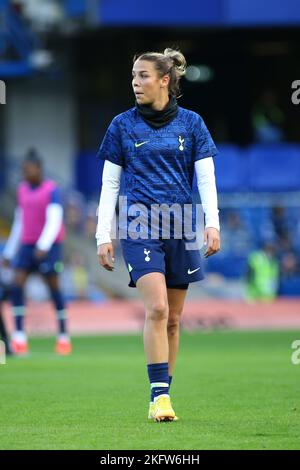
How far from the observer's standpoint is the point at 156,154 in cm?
888

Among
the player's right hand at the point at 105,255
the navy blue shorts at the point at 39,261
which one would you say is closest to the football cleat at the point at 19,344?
the navy blue shorts at the point at 39,261

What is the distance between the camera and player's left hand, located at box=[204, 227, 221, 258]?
345 inches

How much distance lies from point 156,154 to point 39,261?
7.94m

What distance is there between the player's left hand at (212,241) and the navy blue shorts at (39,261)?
25.9 ft

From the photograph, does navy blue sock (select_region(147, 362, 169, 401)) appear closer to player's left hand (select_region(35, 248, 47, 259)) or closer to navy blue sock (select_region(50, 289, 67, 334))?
player's left hand (select_region(35, 248, 47, 259))

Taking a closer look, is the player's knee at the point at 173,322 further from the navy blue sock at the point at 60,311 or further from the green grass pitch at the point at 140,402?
the navy blue sock at the point at 60,311

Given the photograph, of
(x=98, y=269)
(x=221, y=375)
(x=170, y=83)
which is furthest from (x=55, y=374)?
(x=98, y=269)

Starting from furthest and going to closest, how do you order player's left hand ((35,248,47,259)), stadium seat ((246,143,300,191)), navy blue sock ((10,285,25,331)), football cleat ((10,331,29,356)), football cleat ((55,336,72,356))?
stadium seat ((246,143,300,191))
football cleat ((55,336,72,356))
navy blue sock ((10,285,25,331))
football cleat ((10,331,29,356))
player's left hand ((35,248,47,259))

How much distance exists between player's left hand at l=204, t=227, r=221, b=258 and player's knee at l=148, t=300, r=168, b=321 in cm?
49

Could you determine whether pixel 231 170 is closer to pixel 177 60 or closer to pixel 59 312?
pixel 59 312

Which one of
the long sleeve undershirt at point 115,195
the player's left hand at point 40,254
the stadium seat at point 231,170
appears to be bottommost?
the long sleeve undershirt at point 115,195

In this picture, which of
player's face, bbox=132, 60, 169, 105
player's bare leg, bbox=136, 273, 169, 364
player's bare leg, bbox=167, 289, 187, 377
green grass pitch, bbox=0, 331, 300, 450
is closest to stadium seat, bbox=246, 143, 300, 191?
green grass pitch, bbox=0, 331, 300, 450

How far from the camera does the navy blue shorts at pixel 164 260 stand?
8703mm
